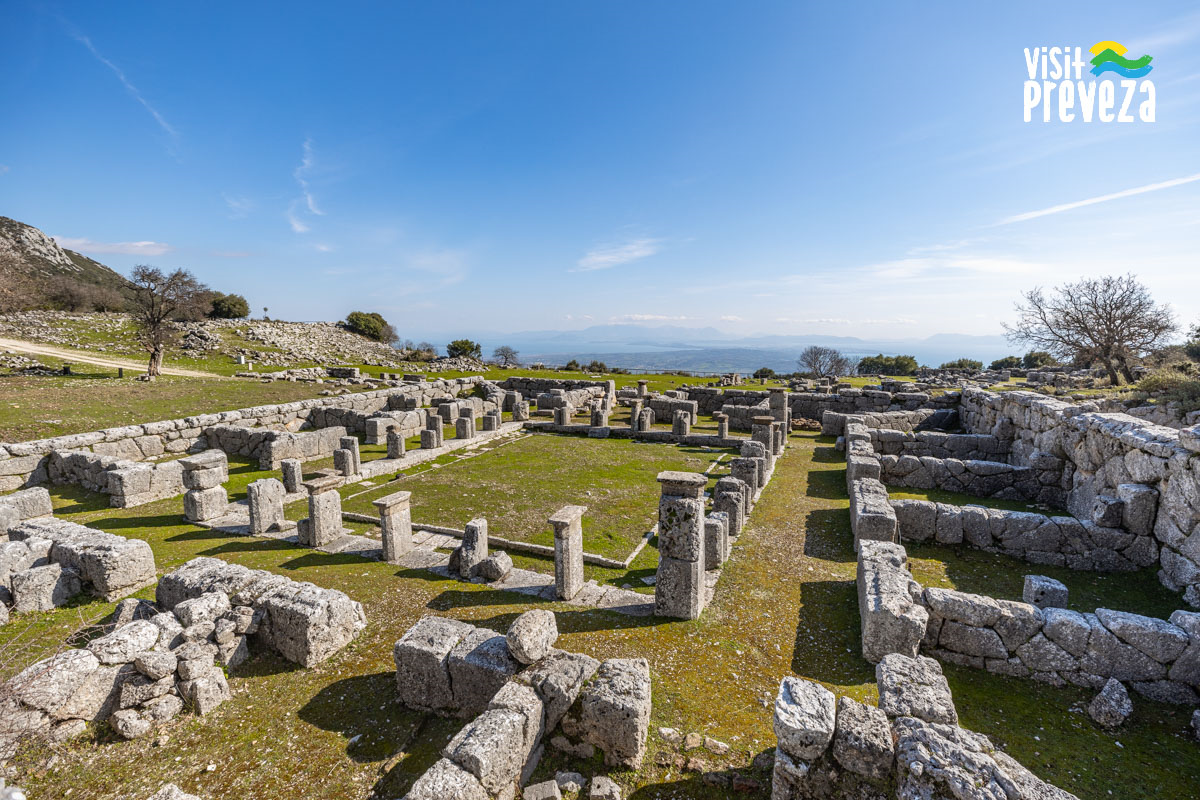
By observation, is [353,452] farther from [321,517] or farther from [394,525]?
[394,525]

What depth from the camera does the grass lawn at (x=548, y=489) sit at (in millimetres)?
10766

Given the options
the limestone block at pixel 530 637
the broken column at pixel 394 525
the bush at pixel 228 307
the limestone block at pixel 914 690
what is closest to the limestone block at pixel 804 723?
the limestone block at pixel 914 690

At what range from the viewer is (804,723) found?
4.08m

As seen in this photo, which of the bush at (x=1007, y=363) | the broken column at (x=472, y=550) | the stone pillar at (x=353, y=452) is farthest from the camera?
the bush at (x=1007, y=363)

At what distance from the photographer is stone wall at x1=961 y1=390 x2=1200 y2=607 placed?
7.77 m

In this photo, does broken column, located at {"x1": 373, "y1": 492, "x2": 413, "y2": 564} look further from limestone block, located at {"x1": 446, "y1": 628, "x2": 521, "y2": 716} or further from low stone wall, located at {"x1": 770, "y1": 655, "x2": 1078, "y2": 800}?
low stone wall, located at {"x1": 770, "y1": 655, "x2": 1078, "y2": 800}

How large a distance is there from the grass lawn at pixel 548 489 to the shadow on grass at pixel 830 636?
11.0 ft

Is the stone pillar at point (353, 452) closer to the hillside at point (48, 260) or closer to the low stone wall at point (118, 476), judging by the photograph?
the low stone wall at point (118, 476)

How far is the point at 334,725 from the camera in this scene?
543cm

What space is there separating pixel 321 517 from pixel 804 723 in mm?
9232

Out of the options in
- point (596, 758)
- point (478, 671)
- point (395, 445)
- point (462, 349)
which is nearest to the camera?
point (596, 758)

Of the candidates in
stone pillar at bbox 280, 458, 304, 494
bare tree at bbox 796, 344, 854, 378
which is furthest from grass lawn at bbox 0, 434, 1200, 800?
bare tree at bbox 796, 344, 854, 378

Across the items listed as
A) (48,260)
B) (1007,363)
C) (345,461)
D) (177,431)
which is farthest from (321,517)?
(48,260)

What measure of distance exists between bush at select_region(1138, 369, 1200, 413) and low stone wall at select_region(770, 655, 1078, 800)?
16.2 metres
